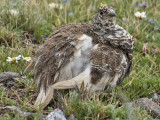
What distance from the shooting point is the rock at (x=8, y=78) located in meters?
3.81

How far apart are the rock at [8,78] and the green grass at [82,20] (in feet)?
0.41

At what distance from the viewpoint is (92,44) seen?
336cm

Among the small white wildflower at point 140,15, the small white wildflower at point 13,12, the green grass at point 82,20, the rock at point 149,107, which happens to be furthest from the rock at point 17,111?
the small white wildflower at point 140,15

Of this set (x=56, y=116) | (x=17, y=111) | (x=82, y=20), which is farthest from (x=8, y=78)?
(x=82, y=20)

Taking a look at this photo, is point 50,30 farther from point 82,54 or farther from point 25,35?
point 82,54

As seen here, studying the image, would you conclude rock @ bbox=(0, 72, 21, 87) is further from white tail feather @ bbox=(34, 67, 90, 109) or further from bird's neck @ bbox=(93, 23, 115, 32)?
bird's neck @ bbox=(93, 23, 115, 32)

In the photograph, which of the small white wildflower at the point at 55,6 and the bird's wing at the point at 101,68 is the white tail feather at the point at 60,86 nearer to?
the bird's wing at the point at 101,68

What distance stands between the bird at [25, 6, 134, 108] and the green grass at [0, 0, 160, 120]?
144 millimetres

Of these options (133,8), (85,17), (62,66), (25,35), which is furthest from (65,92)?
(133,8)

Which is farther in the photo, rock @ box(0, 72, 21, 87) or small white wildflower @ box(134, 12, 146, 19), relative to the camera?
small white wildflower @ box(134, 12, 146, 19)

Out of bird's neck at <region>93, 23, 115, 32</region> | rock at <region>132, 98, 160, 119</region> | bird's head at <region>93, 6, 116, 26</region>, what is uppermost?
bird's head at <region>93, 6, 116, 26</region>

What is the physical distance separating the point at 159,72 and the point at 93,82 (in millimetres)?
1490

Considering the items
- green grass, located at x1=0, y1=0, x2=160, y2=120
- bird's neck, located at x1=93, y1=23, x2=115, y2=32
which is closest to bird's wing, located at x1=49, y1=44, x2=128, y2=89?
green grass, located at x1=0, y1=0, x2=160, y2=120

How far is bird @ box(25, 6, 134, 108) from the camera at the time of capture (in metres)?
3.23
